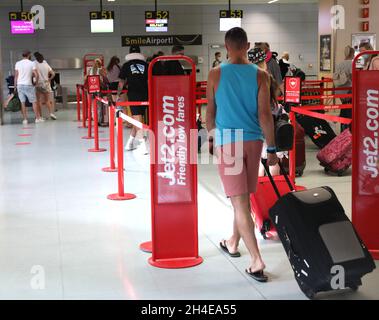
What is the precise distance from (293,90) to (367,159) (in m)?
2.02

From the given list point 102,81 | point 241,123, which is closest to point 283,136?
point 241,123

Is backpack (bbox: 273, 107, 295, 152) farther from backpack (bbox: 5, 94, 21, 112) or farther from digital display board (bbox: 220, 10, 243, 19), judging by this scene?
digital display board (bbox: 220, 10, 243, 19)

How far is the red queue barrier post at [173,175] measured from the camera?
12.6 feet

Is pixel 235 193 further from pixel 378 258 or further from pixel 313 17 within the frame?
pixel 313 17

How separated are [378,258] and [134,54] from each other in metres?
6.19

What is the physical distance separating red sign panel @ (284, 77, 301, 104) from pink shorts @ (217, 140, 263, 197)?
242cm

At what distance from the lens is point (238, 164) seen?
3502 mm

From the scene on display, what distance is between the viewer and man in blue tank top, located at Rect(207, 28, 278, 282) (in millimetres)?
3449

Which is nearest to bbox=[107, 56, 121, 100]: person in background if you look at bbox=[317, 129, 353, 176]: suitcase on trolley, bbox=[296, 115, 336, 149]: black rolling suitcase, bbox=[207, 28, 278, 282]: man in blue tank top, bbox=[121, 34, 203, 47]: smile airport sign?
bbox=[296, 115, 336, 149]: black rolling suitcase

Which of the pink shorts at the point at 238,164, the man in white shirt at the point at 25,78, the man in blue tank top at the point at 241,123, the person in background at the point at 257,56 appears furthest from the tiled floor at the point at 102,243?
the man in white shirt at the point at 25,78

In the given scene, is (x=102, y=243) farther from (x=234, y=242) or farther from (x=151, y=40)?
(x=151, y=40)

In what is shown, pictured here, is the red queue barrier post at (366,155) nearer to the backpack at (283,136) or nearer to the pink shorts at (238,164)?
the backpack at (283,136)

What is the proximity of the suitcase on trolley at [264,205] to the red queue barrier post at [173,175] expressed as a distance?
0.74 meters
